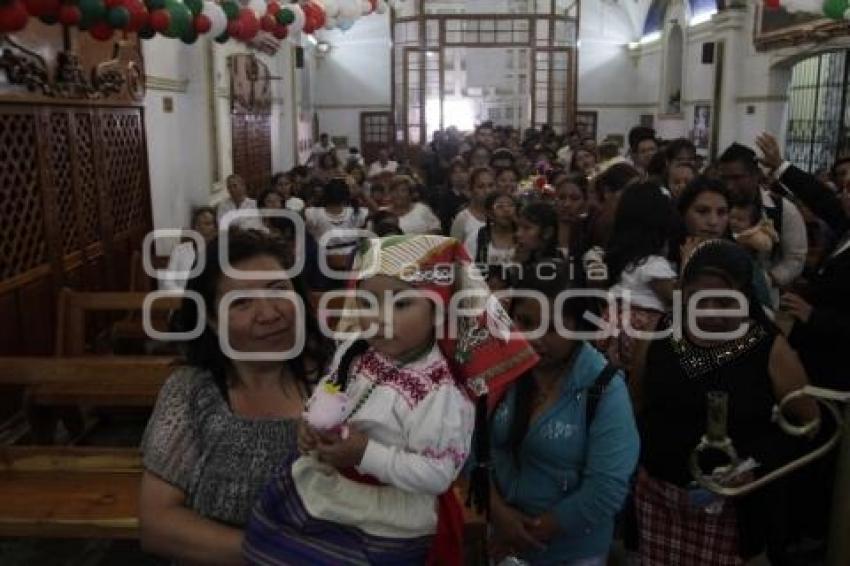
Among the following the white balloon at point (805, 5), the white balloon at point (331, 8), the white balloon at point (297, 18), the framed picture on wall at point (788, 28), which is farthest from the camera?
the framed picture on wall at point (788, 28)

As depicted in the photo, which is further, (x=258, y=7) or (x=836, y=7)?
(x=258, y=7)

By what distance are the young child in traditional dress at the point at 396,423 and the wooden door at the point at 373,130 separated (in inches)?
731

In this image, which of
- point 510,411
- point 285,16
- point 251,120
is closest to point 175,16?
point 285,16

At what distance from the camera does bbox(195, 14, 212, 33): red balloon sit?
5189 mm

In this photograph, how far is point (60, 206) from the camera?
5.41 metres

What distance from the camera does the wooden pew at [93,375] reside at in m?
3.43

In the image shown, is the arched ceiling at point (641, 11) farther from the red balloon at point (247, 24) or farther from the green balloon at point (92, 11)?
the green balloon at point (92, 11)

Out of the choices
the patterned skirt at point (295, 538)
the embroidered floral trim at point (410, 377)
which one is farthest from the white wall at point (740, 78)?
the patterned skirt at point (295, 538)

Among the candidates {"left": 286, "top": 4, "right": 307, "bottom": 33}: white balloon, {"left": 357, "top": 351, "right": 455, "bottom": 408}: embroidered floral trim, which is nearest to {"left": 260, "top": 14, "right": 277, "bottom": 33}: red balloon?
{"left": 286, "top": 4, "right": 307, "bottom": 33}: white balloon

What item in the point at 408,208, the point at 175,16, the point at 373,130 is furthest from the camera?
the point at 373,130

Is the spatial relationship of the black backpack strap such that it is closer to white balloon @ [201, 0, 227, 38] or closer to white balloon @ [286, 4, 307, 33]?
white balloon @ [201, 0, 227, 38]

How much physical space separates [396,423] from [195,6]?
4.38 meters

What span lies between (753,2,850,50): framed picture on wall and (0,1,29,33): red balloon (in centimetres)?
871

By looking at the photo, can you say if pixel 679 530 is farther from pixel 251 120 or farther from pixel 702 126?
pixel 702 126
